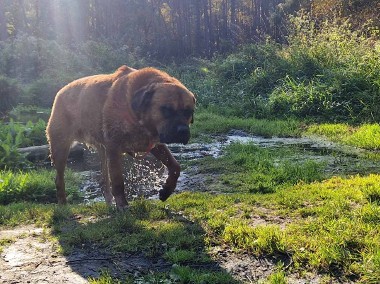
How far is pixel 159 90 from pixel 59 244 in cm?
190

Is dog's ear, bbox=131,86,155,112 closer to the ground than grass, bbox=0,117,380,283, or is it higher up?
higher up

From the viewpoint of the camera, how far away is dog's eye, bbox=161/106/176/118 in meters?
4.85

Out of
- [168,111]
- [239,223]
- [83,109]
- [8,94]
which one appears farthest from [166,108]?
[8,94]

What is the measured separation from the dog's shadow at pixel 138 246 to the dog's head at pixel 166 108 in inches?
34.5

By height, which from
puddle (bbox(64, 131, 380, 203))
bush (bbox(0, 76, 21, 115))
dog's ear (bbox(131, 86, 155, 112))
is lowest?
bush (bbox(0, 76, 21, 115))

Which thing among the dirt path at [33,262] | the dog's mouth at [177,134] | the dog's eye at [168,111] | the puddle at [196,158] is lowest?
the puddle at [196,158]

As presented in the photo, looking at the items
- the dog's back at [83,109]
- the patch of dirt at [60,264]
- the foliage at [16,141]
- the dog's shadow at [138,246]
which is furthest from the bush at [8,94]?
the patch of dirt at [60,264]

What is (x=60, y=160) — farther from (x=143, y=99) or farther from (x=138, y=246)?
(x=138, y=246)

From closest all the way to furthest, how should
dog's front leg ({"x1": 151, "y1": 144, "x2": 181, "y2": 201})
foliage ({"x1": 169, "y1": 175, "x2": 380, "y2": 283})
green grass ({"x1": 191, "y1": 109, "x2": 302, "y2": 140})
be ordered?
foliage ({"x1": 169, "y1": 175, "x2": 380, "y2": 283}) → dog's front leg ({"x1": 151, "y1": 144, "x2": 181, "y2": 201}) → green grass ({"x1": 191, "y1": 109, "x2": 302, "y2": 140})

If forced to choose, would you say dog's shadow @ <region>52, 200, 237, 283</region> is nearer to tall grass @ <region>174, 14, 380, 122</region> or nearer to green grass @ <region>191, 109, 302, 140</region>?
green grass @ <region>191, 109, 302, 140</region>

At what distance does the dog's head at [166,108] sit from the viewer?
480 cm

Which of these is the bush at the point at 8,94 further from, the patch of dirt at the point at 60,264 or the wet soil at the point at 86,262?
the patch of dirt at the point at 60,264

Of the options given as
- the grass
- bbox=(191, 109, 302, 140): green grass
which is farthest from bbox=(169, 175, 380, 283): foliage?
bbox=(191, 109, 302, 140): green grass

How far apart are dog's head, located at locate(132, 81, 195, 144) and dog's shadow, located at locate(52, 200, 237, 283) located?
2.88 ft
